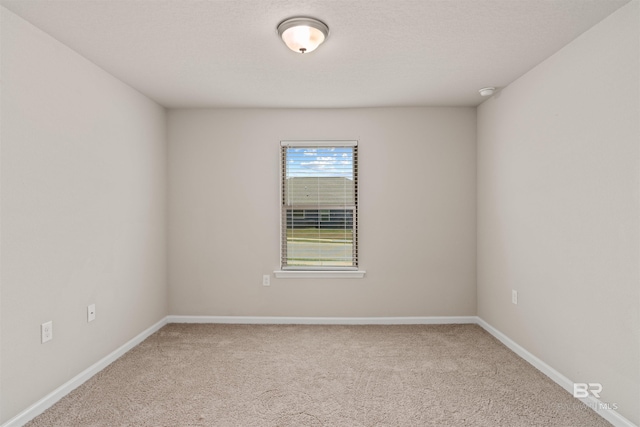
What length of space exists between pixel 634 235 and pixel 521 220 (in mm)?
1111

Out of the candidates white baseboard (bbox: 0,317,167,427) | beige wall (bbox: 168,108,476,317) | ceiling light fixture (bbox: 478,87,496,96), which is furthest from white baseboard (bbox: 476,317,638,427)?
white baseboard (bbox: 0,317,167,427)

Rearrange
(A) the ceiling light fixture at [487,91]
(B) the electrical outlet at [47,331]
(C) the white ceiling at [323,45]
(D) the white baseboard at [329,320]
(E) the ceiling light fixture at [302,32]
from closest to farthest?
(C) the white ceiling at [323,45] < (E) the ceiling light fixture at [302,32] < (B) the electrical outlet at [47,331] < (A) the ceiling light fixture at [487,91] < (D) the white baseboard at [329,320]

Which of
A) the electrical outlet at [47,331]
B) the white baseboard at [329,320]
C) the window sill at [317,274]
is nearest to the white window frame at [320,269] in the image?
the window sill at [317,274]

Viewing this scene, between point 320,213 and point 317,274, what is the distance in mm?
709

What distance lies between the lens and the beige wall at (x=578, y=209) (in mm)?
1994

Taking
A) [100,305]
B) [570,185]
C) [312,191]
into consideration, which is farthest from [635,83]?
[100,305]

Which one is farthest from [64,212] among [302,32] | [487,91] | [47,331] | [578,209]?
[487,91]

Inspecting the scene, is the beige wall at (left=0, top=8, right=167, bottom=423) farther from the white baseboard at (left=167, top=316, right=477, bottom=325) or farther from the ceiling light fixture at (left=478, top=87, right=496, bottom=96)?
the ceiling light fixture at (left=478, top=87, right=496, bottom=96)

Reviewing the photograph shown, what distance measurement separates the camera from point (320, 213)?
13.2 ft

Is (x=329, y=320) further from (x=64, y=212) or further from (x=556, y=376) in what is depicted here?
(x=64, y=212)

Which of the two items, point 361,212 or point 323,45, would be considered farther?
point 361,212

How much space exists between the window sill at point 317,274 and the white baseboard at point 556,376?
4.90ft

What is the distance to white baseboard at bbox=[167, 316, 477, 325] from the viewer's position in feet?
13.0

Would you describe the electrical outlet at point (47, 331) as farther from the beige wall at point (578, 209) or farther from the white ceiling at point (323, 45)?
the beige wall at point (578, 209)
